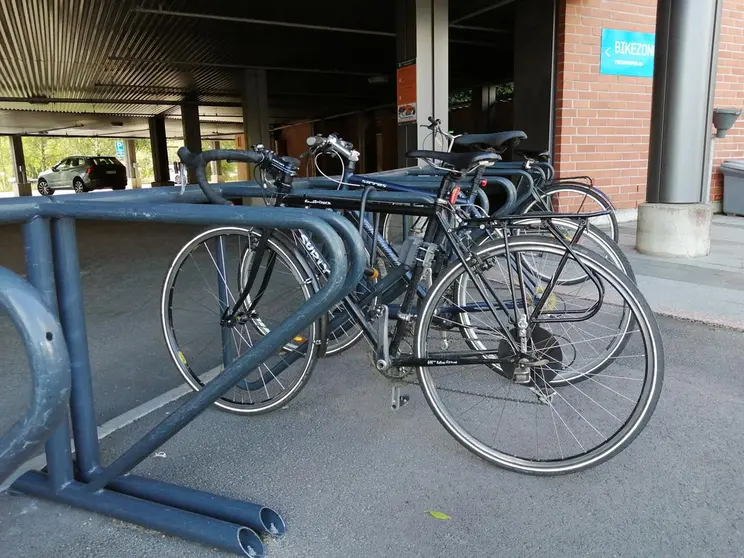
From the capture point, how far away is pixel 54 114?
23500mm

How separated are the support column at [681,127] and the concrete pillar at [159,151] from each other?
21.5 m

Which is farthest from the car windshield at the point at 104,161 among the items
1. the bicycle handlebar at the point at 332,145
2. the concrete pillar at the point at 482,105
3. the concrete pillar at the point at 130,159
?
the bicycle handlebar at the point at 332,145

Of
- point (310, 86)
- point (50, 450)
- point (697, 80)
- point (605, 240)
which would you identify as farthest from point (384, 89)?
point (50, 450)

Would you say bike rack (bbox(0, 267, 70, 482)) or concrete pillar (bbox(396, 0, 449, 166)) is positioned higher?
concrete pillar (bbox(396, 0, 449, 166))

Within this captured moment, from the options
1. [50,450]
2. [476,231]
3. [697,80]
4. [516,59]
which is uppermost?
[516,59]

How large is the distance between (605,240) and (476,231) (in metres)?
0.65

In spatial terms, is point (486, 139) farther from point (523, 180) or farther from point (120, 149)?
point (120, 149)

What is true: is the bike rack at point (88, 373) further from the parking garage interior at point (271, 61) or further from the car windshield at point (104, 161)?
the car windshield at point (104, 161)

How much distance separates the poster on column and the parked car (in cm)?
2225

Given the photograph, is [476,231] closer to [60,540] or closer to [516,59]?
[60,540]

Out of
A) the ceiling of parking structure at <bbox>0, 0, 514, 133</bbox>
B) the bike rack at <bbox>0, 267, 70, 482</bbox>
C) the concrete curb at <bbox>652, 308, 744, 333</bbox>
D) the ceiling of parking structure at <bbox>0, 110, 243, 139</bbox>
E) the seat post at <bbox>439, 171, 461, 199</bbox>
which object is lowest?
the concrete curb at <bbox>652, 308, 744, 333</bbox>

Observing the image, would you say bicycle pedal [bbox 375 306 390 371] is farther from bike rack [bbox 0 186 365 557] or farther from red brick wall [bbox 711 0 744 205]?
red brick wall [bbox 711 0 744 205]

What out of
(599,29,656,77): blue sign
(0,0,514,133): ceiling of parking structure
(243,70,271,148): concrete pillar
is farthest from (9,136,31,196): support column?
(599,29,656,77): blue sign

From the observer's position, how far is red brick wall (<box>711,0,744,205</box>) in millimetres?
8750
